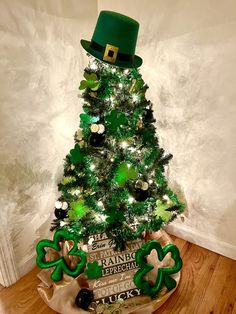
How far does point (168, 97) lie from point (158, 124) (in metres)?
Result: 0.19

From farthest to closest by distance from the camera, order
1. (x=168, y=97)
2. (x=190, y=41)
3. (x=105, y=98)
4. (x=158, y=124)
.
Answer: (x=158, y=124) → (x=168, y=97) → (x=190, y=41) → (x=105, y=98)

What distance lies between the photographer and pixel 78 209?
1438 mm

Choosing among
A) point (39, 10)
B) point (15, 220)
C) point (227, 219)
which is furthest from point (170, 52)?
point (15, 220)

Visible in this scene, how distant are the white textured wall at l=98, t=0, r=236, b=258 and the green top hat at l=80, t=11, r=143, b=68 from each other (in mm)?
405

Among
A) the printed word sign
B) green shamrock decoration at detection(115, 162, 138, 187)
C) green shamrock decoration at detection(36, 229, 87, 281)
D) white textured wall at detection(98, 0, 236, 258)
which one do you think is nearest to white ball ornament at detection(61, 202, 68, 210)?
green shamrock decoration at detection(36, 229, 87, 281)

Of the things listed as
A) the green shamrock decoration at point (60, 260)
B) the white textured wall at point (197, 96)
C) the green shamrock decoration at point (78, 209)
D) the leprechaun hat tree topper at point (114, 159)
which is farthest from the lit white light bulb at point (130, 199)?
the white textured wall at point (197, 96)

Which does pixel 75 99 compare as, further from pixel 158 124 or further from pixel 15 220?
pixel 15 220

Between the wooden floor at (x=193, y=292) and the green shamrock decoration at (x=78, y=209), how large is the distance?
52 cm

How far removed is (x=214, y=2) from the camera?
1.33m

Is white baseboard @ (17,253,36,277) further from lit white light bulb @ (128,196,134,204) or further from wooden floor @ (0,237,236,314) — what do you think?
lit white light bulb @ (128,196,134,204)

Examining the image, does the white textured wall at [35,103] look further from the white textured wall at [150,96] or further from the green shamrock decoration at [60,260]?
the green shamrock decoration at [60,260]

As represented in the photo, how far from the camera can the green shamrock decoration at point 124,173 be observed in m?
1.33

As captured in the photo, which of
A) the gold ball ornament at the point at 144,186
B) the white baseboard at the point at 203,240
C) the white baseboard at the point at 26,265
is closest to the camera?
the gold ball ornament at the point at 144,186

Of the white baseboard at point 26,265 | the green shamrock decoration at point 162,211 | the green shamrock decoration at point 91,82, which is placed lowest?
the white baseboard at point 26,265
